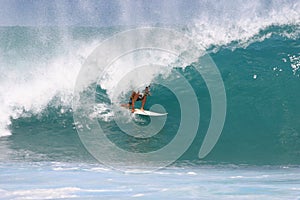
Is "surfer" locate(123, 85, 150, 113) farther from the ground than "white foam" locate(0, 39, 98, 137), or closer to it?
closer to it

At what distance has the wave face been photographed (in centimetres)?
1293

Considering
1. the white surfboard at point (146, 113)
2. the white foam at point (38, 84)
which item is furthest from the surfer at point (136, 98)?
the white foam at point (38, 84)

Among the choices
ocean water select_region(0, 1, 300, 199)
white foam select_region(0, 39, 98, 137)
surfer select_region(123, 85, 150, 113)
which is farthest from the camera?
white foam select_region(0, 39, 98, 137)

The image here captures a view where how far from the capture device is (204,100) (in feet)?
52.8

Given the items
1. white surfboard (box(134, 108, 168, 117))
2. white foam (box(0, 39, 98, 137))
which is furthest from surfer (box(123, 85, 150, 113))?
white foam (box(0, 39, 98, 137))

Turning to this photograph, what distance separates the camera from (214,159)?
12.0 metres

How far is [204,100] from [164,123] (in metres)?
2.03

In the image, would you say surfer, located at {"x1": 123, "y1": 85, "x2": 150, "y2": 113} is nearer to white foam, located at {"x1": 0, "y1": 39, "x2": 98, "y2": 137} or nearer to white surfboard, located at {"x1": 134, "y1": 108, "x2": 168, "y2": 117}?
white surfboard, located at {"x1": 134, "y1": 108, "x2": 168, "y2": 117}

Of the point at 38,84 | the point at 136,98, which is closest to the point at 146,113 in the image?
the point at 136,98

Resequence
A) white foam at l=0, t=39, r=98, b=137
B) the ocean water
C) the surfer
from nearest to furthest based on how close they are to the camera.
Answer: the ocean water, the surfer, white foam at l=0, t=39, r=98, b=137

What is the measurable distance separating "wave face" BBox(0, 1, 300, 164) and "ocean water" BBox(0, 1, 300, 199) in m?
0.03

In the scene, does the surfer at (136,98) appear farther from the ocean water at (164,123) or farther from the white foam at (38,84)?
the white foam at (38,84)

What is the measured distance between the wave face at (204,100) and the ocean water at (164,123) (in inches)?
1.4

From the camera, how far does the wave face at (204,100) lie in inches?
509
